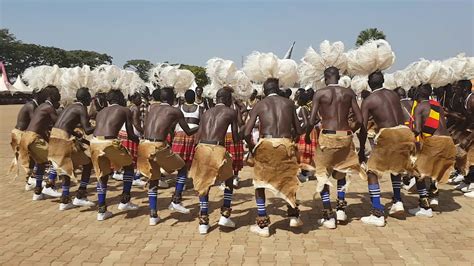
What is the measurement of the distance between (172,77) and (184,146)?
1.40 metres

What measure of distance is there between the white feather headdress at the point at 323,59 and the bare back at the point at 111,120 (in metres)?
2.84

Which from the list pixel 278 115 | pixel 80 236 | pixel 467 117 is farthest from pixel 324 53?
pixel 80 236

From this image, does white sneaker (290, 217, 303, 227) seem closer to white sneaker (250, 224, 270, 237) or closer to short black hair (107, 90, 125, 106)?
white sneaker (250, 224, 270, 237)

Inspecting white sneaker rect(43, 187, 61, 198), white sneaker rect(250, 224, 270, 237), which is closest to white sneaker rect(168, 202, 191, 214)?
white sneaker rect(250, 224, 270, 237)

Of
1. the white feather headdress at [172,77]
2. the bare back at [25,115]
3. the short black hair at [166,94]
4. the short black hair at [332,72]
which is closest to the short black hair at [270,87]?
the short black hair at [332,72]

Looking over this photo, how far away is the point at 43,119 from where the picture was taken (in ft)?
22.9

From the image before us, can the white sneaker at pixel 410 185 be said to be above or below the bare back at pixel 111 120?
below

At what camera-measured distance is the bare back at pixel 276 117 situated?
17.1 ft

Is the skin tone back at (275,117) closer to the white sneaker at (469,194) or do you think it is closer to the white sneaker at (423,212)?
the white sneaker at (423,212)

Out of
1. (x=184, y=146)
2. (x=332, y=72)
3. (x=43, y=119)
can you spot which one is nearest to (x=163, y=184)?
(x=184, y=146)

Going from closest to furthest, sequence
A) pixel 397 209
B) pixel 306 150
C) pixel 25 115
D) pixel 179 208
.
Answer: pixel 397 209
pixel 179 208
pixel 25 115
pixel 306 150

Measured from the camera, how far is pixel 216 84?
21.4ft

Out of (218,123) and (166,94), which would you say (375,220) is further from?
(166,94)

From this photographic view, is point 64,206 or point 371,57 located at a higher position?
point 371,57
